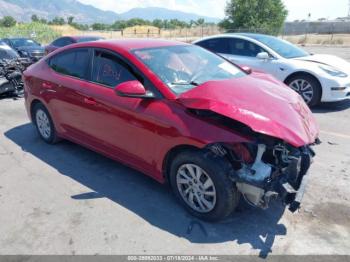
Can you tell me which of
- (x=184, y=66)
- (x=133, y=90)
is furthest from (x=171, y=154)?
(x=184, y=66)

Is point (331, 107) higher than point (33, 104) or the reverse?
the reverse

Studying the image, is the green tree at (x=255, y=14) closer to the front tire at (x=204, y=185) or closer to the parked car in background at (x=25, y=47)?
the parked car in background at (x=25, y=47)

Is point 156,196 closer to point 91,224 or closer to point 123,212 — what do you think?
point 123,212

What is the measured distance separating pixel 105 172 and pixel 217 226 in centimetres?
179

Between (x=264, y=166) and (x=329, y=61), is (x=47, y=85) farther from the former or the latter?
(x=329, y=61)

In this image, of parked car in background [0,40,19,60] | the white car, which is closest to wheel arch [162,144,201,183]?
the white car

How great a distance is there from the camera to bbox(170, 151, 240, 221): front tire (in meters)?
3.08

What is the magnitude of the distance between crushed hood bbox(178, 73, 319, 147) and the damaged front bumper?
0.52 ft

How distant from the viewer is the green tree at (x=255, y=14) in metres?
36.9

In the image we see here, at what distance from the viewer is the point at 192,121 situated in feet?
10.6

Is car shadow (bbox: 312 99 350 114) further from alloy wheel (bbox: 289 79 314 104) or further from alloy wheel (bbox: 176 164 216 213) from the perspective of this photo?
alloy wheel (bbox: 176 164 216 213)

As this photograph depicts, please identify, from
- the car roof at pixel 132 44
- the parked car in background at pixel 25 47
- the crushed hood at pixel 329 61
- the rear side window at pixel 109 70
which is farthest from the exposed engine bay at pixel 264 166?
the parked car in background at pixel 25 47

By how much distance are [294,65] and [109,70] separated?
4.59 metres

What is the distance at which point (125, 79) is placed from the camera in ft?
12.7
